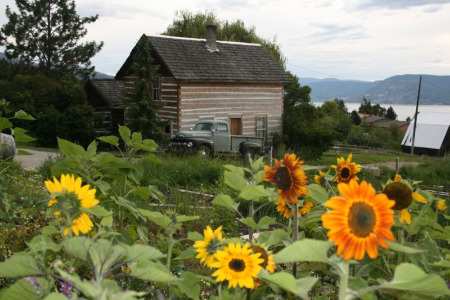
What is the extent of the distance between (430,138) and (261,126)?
2810cm

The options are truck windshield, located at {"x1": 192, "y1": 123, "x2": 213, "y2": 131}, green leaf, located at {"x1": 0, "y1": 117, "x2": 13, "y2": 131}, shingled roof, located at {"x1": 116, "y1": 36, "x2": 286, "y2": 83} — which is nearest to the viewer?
green leaf, located at {"x1": 0, "y1": 117, "x2": 13, "y2": 131}

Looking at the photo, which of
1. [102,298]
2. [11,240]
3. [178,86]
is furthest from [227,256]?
[178,86]

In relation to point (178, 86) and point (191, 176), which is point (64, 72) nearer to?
point (178, 86)

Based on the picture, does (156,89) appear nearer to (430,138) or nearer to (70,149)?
(70,149)

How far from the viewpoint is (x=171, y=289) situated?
64.3 inches

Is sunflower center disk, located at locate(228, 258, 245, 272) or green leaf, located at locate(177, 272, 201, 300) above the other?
sunflower center disk, located at locate(228, 258, 245, 272)

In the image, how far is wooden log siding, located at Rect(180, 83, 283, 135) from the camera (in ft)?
88.7

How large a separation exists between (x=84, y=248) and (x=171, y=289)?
20.2 inches

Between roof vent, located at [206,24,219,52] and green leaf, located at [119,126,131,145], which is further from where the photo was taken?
roof vent, located at [206,24,219,52]

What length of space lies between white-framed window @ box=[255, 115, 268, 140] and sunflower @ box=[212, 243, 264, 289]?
95.7 feet

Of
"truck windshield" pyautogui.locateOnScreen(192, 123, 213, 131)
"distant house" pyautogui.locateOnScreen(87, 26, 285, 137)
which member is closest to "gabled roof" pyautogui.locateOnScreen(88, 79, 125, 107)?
"distant house" pyautogui.locateOnScreen(87, 26, 285, 137)

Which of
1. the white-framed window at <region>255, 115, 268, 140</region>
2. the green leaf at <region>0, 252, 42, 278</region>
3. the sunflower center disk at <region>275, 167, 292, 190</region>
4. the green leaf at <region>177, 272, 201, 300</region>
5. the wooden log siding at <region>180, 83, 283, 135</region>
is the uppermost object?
the sunflower center disk at <region>275, 167, 292, 190</region>

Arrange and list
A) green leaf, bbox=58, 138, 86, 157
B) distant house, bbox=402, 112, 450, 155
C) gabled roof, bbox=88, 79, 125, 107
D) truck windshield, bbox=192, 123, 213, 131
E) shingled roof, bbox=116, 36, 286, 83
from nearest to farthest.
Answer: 1. green leaf, bbox=58, 138, 86, 157
2. truck windshield, bbox=192, 123, 213, 131
3. shingled roof, bbox=116, 36, 286, 83
4. gabled roof, bbox=88, 79, 125, 107
5. distant house, bbox=402, 112, 450, 155

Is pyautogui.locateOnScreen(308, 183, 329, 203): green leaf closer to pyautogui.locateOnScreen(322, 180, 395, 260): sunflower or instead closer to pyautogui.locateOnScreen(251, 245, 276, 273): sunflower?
pyautogui.locateOnScreen(251, 245, 276, 273): sunflower
